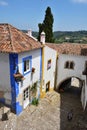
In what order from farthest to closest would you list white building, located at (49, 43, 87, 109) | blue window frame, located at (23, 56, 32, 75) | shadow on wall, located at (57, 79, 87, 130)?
1. white building, located at (49, 43, 87, 109)
2. blue window frame, located at (23, 56, 32, 75)
3. shadow on wall, located at (57, 79, 87, 130)

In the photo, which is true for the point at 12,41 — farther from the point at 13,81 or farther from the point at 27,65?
the point at 13,81

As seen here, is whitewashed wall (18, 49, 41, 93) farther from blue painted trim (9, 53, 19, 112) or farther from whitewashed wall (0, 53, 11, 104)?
whitewashed wall (0, 53, 11, 104)

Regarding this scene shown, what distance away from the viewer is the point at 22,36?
2016cm

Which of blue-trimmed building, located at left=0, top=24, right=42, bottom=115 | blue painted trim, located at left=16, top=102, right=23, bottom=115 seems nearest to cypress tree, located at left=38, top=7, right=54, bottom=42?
blue-trimmed building, located at left=0, top=24, right=42, bottom=115

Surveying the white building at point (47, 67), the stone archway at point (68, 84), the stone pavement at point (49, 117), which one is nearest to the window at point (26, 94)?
the stone pavement at point (49, 117)

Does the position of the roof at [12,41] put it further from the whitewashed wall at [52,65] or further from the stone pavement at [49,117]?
the stone pavement at [49,117]

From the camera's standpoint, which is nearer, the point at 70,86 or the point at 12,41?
the point at 12,41

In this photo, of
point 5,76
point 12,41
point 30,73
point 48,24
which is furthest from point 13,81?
point 48,24

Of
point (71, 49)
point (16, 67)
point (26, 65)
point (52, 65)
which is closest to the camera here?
point (16, 67)

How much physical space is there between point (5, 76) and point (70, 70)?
496 inches

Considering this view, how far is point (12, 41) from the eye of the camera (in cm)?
1717

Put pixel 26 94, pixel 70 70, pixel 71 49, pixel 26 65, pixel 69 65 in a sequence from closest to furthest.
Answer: pixel 26 65 < pixel 26 94 < pixel 69 65 < pixel 70 70 < pixel 71 49

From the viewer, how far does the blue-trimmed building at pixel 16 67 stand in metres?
16.6

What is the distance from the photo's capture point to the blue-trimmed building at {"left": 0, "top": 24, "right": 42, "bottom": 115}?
16.6 meters
